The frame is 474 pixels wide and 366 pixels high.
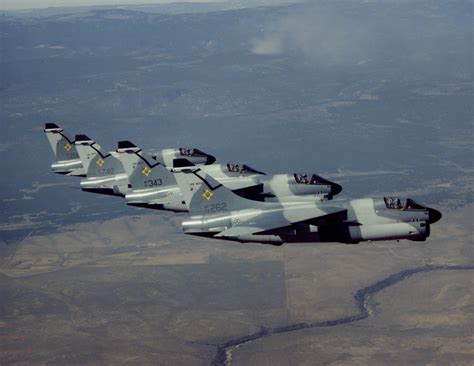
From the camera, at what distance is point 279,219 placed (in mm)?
67875

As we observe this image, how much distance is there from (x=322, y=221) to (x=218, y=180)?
50.6ft

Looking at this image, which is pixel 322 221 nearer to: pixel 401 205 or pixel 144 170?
pixel 401 205

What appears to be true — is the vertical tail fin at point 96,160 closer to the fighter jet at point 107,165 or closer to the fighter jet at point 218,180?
the fighter jet at point 107,165

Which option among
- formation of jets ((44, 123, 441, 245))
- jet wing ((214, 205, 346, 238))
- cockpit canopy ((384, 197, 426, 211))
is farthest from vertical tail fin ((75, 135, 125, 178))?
cockpit canopy ((384, 197, 426, 211))

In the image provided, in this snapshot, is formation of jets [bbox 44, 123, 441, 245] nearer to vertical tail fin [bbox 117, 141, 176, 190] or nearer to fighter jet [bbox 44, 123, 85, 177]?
vertical tail fin [bbox 117, 141, 176, 190]

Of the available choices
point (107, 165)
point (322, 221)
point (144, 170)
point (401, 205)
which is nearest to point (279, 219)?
point (322, 221)

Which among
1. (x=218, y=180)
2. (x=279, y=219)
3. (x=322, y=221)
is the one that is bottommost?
(x=322, y=221)

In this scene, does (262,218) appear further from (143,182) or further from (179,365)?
(179,365)

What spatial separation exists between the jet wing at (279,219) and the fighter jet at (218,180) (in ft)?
30.0

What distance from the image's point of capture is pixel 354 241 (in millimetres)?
69250

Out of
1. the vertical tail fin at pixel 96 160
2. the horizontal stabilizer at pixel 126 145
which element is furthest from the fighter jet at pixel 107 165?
the horizontal stabilizer at pixel 126 145

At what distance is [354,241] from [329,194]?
1014cm

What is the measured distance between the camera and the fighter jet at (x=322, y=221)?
223 feet

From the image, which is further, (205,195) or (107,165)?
(107,165)
